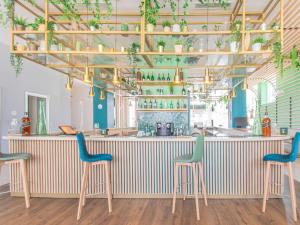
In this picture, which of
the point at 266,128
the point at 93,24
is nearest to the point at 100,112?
the point at 93,24

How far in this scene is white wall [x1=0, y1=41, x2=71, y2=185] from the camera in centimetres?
665

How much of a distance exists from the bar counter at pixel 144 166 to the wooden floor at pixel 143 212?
0.17 meters

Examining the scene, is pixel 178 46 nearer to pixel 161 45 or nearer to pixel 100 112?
pixel 161 45

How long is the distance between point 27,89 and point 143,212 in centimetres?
584

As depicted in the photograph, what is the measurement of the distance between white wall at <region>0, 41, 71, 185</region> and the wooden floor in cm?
200

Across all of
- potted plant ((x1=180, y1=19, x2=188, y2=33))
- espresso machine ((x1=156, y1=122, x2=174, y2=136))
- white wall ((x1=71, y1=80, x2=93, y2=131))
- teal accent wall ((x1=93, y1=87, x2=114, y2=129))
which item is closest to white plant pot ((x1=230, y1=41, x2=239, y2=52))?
potted plant ((x1=180, y1=19, x2=188, y2=33))

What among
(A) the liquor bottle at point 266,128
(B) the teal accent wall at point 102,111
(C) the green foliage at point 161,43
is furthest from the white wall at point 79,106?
(A) the liquor bottle at point 266,128

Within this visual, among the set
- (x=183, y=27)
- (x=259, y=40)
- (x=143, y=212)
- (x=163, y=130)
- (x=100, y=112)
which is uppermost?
(x=183, y=27)

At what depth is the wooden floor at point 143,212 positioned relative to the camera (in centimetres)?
334

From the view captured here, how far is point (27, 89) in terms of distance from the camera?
7781mm

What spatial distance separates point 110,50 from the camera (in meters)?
4.58

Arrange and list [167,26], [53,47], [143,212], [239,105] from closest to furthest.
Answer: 1. [143,212]
2. [167,26]
3. [53,47]
4. [239,105]

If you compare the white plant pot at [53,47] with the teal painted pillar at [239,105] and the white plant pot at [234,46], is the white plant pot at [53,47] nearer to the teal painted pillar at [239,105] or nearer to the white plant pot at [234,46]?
the white plant pot at [234,46]

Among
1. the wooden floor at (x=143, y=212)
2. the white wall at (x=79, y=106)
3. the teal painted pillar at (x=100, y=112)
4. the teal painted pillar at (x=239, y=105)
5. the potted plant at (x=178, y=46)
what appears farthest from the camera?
the white wall at (x=79, y=106)
